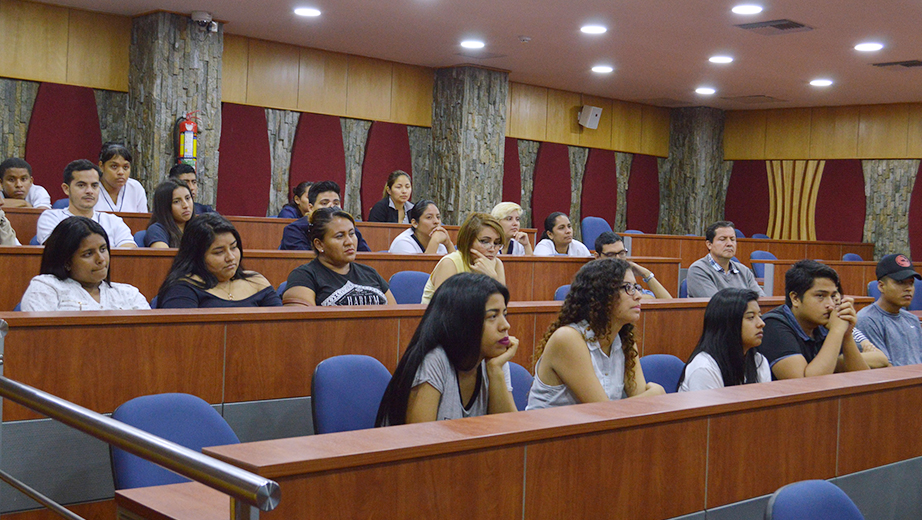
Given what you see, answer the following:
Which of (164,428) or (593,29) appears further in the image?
(593,29)

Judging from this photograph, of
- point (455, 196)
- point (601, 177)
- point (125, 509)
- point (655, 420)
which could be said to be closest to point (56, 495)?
point (125, 509)

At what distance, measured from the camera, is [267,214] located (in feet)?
31.6

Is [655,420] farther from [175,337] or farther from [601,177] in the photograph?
[601,177]

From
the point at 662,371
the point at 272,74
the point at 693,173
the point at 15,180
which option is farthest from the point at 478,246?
the point at 693,173

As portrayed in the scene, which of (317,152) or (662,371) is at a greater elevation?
(317,152)

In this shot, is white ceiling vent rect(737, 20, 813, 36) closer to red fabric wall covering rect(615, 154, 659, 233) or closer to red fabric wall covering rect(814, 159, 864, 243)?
red fabric wall covering rect(615, 154, 659, 233)

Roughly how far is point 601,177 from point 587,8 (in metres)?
5.32

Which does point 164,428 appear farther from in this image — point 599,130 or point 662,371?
point 599,130

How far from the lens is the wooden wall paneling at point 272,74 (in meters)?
9.37

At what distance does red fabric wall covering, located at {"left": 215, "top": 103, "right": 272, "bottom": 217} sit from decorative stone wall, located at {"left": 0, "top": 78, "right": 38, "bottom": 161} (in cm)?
186

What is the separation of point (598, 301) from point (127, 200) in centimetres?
463

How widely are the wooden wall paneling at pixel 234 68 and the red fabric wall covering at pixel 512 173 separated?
3.63 meters

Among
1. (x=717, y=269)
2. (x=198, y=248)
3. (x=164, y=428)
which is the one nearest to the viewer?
(x=164, y=428)

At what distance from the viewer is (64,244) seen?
133 inches
